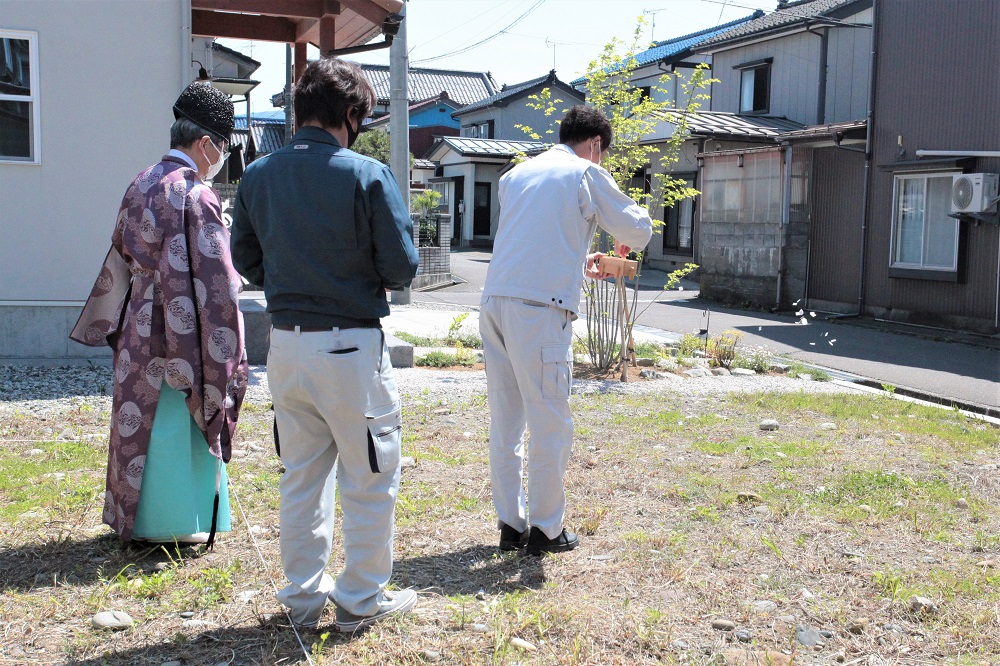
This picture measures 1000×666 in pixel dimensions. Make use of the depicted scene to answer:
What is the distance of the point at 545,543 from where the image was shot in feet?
12.5

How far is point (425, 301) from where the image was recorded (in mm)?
16344

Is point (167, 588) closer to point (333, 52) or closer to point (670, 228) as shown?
point (333, 52)

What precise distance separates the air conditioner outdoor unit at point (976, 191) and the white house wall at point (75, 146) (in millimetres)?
10358

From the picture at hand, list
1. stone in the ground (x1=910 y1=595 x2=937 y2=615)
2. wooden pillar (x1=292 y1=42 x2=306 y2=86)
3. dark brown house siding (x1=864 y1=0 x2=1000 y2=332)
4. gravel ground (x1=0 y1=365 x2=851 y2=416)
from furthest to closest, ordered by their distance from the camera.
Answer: dark brown house siding (x1=864 y1=0 x2=1000 y2=332)
wooden pillar (x1=292 y1=42 x2=306 y2=86)
gravel ground (x1=0 y1=365 x2=851 y2=416)
stone in the ground (x1=910 y1=595 x2=937 y2=615)

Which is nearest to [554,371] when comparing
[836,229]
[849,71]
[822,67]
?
[836,229]

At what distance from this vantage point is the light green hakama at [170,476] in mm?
3584

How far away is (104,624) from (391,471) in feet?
3.64

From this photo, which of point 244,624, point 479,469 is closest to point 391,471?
point 244,624

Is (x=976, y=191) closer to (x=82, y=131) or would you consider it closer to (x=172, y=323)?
(x=82, y=131)

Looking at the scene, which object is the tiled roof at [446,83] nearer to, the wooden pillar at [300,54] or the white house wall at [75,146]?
the wooden pillar at [300,54]

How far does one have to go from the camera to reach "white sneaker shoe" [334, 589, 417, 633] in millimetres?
3008

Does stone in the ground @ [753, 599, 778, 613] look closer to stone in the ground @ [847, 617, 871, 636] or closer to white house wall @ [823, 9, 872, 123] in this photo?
stone in the ground @ [847, 617, 871, 636]

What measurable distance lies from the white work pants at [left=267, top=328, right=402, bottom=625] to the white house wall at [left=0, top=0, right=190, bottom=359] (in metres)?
5.70

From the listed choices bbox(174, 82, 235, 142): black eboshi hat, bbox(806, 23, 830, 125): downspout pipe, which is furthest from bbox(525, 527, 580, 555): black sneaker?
bbox(806, 23, 830, 125): downspout pipe
